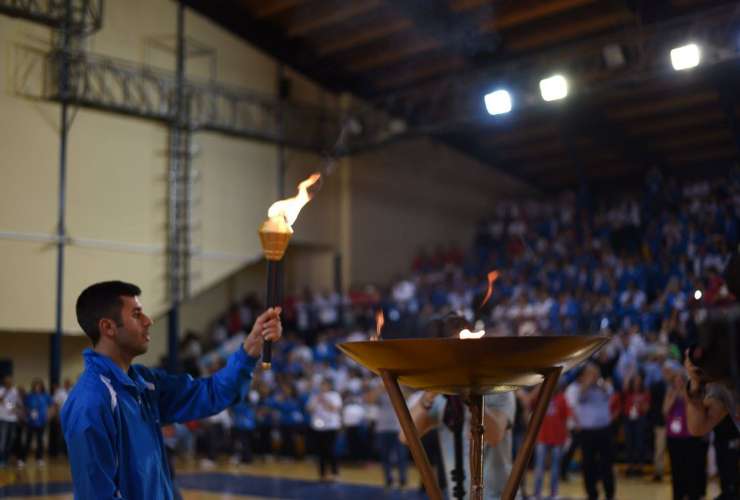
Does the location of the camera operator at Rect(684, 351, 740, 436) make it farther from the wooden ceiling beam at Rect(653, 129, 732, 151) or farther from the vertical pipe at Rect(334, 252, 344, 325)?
the wooden ceiling beam at Rect(653, 129, 732, 151)

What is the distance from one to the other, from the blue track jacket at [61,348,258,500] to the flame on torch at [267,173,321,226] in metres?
0.58

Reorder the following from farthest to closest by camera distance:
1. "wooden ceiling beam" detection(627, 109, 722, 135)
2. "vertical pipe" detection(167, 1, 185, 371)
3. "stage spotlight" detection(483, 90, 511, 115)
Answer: "wooden ceiling beam" detection(627, 109, 722, 135)
"vertical pipe" detection(167, 1, 185, 371)
"stage spotlight" detection(483, 90, 511, 115)

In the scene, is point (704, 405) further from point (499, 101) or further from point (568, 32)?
point (568, 32)

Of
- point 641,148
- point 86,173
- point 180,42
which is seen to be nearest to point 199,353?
point 86,173

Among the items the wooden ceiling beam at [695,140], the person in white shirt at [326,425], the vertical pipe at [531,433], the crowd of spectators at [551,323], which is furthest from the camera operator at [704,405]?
the wooden ceiling beam at [695,140]

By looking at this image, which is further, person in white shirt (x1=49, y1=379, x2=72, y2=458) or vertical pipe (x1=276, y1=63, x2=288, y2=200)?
vertical pipe (x1=276, y1=63, x2=288, y2=200)

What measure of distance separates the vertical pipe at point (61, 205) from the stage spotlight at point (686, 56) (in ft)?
37.7

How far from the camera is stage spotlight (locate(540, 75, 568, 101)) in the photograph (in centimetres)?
1499

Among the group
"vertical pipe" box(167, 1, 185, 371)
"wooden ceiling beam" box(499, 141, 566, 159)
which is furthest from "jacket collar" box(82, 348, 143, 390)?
"wooden ceiling beam" box(499, 141, 566, 159)

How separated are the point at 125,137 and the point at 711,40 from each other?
11947 mm

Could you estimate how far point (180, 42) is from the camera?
68.0ft

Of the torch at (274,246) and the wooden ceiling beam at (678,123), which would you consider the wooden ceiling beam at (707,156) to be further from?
the torch at (274,246)

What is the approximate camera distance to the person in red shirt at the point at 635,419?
13.9 metres

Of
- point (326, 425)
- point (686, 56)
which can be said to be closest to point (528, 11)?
point (686, 56)
